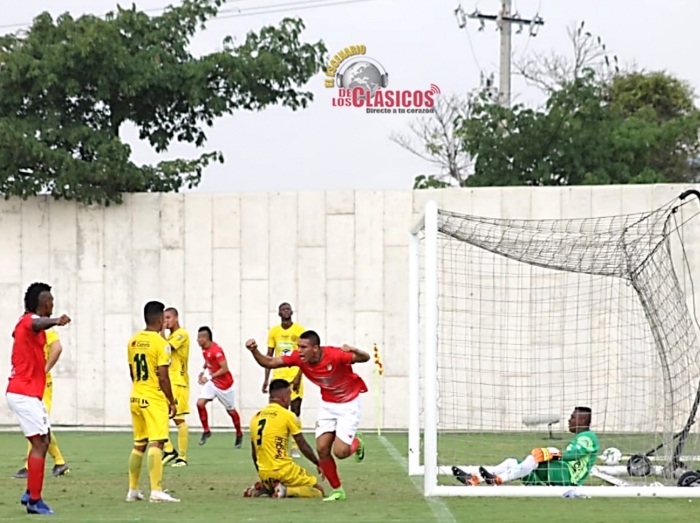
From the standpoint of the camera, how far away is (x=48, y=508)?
39.3 ft

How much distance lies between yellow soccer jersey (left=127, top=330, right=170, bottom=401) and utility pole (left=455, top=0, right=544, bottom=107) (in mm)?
26808

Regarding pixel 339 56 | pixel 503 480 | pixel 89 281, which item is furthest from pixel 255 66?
pixel 503 480

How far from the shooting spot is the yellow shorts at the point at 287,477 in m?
13.2

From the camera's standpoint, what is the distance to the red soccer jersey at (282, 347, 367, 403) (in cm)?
1325

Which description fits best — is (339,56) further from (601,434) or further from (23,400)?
(23,400)

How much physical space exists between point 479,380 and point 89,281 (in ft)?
22.8

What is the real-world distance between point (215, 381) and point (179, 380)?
8.06 ft

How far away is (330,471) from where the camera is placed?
1319cm

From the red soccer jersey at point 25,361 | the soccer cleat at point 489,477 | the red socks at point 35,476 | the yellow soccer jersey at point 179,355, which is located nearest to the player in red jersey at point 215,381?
the yellow soccer jersey at point 179,355

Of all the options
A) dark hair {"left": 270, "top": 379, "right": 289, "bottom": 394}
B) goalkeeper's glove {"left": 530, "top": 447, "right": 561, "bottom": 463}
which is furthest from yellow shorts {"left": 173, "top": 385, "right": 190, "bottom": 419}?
goalkeeper's glove {"left": 530, "top": 447, "right": 561, "bottom": 463}

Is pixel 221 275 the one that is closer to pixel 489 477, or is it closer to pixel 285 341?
pixel 285 341

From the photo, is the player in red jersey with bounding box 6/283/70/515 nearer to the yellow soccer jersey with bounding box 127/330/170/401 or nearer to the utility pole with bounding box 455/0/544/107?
the yellow soccer jersey with bounding box 127/330/170/401

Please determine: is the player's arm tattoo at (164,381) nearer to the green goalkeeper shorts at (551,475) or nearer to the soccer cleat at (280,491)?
the soccer cleat at (280,491)

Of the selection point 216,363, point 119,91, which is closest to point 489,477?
point 216,363
